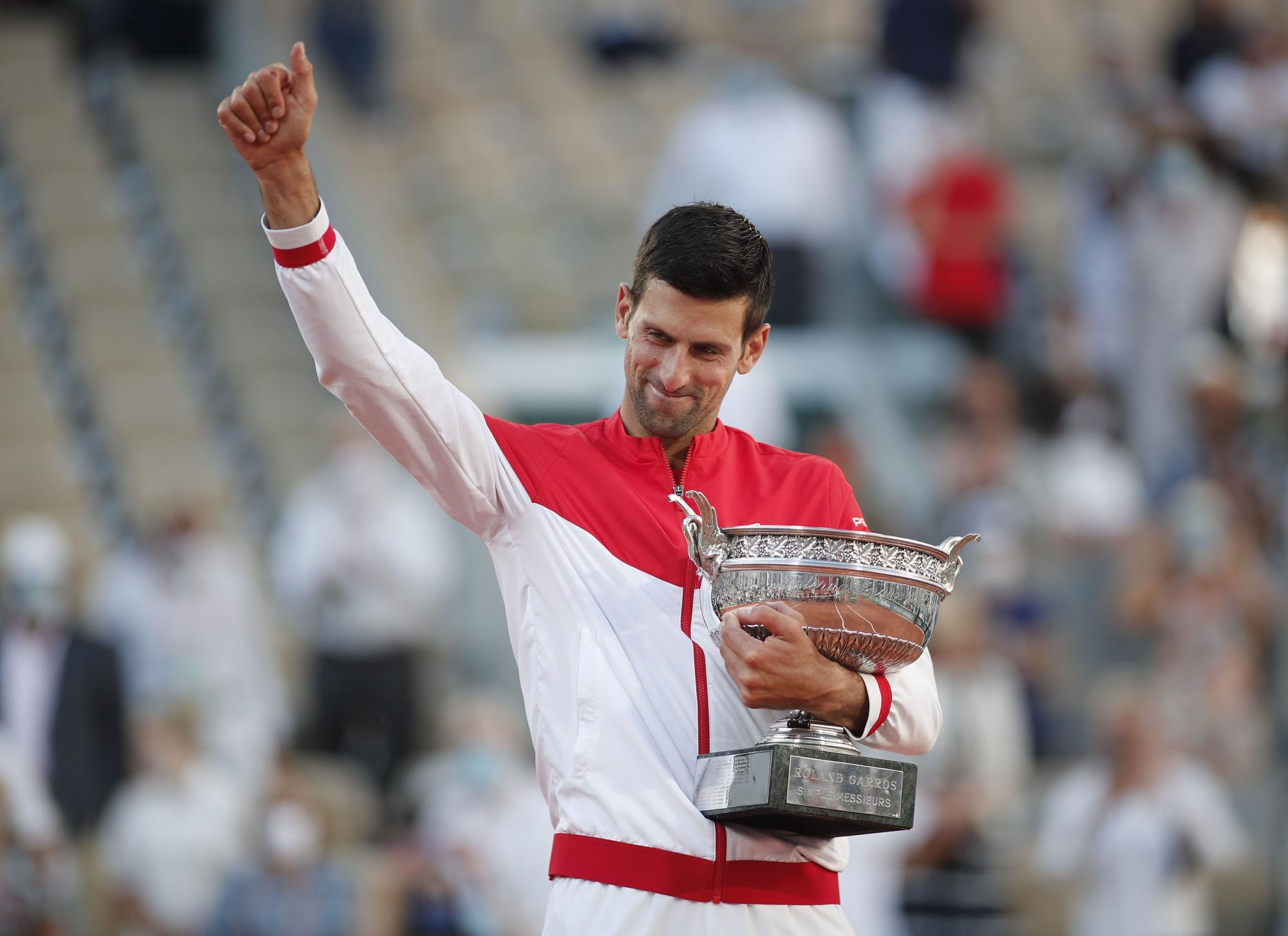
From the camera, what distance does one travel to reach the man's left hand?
3.60 meters

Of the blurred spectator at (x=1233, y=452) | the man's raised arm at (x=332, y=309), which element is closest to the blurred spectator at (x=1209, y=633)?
the blurred spectator at (x=1233, y=452)

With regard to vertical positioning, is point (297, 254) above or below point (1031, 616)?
below

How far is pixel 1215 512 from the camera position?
35.5 feet

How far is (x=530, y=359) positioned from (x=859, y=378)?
9.25 feet

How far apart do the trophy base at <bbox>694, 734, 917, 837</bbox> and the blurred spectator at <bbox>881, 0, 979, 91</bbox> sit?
9289 mm

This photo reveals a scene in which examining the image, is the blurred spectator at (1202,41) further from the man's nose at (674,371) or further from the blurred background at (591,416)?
the man's nose at (674,371)

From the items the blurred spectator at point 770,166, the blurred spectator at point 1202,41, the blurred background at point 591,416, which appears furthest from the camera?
the blurred spectator at point 1202,41

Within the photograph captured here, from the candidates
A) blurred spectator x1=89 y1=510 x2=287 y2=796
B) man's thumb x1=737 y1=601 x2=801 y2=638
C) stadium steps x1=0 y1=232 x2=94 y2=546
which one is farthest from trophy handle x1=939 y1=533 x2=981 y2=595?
stadium steps x1=0 y1=232 x2=94 y2=546

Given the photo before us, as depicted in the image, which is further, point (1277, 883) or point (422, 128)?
point (422, 128)

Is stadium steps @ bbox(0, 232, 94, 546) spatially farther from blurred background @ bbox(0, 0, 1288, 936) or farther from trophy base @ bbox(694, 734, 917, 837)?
trophy base @ bbox(694, 734, 917, 837)

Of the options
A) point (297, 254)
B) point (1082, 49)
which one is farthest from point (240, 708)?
point (1082, 49)

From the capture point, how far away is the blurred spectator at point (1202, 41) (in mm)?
12906

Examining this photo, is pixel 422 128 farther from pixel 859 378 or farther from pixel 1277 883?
pixel 1277 883

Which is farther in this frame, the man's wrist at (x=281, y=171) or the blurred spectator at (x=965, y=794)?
the blurred spectator at (x=965, y=794)
